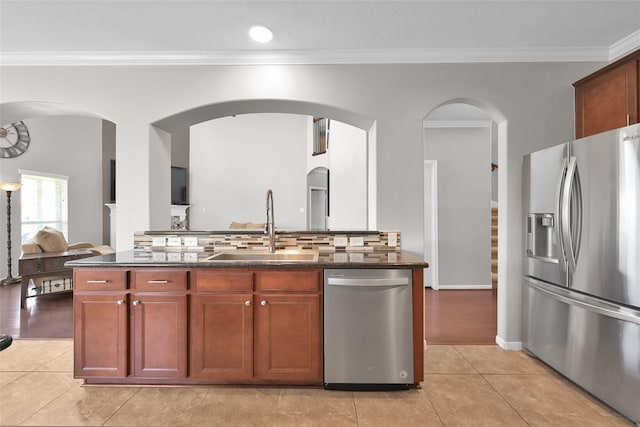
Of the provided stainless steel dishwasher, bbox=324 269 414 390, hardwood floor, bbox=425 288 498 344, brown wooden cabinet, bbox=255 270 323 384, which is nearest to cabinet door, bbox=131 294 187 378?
brown wooden cabinet, bbox=255 270 323 384

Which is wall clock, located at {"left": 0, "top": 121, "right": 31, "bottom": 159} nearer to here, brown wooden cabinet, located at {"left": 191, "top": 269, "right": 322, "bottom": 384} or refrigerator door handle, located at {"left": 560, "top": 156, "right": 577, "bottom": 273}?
brown wooden cabinet, located at {"left": 191, "top": 269, "right": 322, "bottom": 384}

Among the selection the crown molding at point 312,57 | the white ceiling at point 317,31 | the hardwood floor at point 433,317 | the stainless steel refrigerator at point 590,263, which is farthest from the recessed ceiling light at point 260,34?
the hardwood floor at point 433,317

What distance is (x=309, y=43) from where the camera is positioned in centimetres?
294

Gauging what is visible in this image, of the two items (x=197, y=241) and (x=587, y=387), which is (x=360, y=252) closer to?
(x=197, y=241)

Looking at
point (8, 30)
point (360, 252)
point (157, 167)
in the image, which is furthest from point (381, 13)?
point (8, 30)

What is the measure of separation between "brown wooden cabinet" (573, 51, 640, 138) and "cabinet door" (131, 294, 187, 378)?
333cm

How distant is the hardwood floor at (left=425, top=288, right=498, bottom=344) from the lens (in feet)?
11.2

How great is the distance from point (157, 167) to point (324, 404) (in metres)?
2.50

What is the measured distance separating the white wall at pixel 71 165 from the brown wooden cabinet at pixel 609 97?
26.7 ft

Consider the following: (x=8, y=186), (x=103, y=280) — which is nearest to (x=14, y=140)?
(x=8, y=186)

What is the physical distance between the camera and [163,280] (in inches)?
93.0

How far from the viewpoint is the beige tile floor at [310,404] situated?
6.73 ft

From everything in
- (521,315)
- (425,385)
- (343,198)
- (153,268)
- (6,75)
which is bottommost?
(425,385)

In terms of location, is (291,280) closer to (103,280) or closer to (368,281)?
(368,281)
